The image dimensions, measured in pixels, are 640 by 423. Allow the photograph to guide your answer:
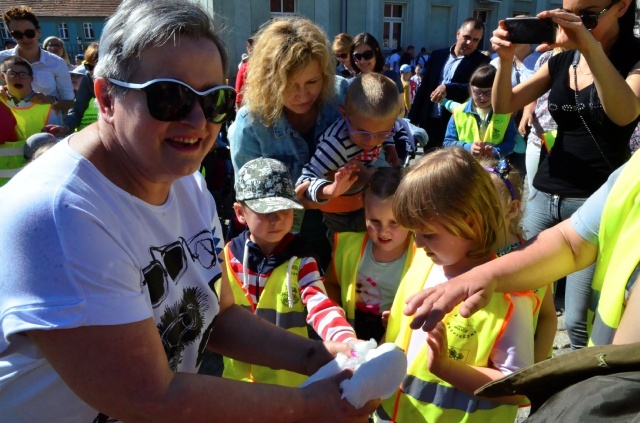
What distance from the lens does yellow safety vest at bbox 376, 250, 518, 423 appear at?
1699 mm

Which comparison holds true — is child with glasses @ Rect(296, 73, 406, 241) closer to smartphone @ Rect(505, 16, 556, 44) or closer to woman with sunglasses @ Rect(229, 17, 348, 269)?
woman with sunglasses @ Rect(229, 17, 348, 269)

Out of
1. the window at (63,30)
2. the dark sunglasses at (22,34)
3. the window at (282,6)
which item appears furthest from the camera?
the window at (63,30)

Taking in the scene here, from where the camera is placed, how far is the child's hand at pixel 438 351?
1588 mm

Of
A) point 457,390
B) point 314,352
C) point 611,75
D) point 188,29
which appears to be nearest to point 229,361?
point 314,352

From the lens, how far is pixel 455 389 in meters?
1.73

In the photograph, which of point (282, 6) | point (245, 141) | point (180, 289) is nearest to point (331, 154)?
point (245, 141)

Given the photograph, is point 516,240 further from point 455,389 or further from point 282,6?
point 282,6

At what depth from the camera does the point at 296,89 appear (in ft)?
8.70

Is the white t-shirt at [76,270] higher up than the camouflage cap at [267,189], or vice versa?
the white t-shirt at [76,270]

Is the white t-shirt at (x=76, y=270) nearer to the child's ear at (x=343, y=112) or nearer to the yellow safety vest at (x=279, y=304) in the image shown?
the yellow safety vest at (x=279, y=304)

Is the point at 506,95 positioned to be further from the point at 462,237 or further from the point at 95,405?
the point at 95,405

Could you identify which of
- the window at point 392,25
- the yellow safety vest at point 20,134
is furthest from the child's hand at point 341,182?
the window at point 392,25

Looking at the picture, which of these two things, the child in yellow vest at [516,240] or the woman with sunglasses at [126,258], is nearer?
the woman with sunglasses at [126,258]

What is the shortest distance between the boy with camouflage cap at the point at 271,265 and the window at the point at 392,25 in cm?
2032
